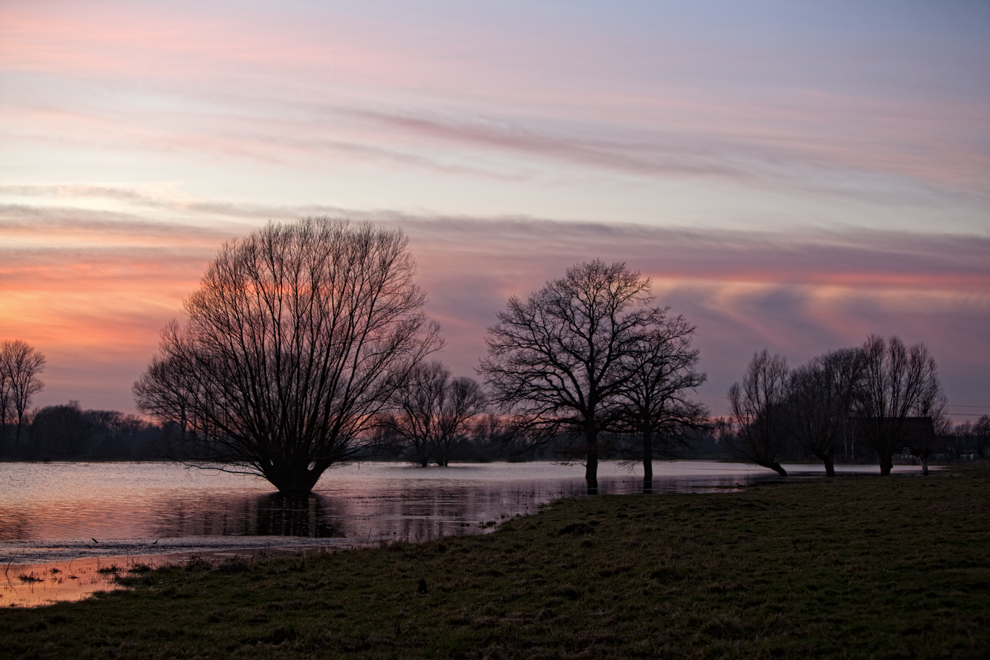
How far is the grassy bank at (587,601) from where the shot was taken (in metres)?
8.62

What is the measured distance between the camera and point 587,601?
35.1 feet

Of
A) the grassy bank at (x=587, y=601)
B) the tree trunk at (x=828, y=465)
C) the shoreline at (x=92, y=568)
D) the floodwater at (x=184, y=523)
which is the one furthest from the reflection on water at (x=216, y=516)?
the tree trunk at (x=828, y=465)

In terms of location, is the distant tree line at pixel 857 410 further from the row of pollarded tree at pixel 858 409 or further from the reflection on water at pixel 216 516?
the reflection on water at pixel 216 516

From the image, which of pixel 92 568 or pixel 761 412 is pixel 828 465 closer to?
pixel 761 412

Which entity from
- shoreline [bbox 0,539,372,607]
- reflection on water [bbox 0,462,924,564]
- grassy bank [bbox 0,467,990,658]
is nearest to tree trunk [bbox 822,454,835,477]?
reflection on water [bbox 0,462,924,564]

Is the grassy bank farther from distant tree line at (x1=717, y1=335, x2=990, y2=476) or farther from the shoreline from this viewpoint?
distant tree line at (x1=717, y1=335, x2=990, y2=476)

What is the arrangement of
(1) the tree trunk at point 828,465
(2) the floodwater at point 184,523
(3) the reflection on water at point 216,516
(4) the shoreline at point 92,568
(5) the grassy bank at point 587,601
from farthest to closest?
1. (1) the tree trunk at point 828,465
2. (3) the reflection on water at point 216,516
3. (2) the floodwater at point 184,523
4. (4) the shoreline at point 92,568
5. (5) the grassy bank at point 587,601

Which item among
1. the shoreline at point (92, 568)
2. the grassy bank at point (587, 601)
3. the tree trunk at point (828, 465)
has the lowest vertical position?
the tree trunk at point (828, 465)

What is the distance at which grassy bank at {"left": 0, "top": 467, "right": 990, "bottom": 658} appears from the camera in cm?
862

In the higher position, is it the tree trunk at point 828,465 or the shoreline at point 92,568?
the shoreline at point 92,568

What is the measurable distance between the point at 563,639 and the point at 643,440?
3503 centimetres

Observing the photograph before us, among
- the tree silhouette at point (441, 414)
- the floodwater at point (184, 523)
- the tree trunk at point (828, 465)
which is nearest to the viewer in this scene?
the floodwater at point (184, 523)

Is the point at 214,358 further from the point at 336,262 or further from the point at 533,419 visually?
the point at 533,419

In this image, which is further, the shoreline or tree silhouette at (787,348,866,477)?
tree silhouette at (787,348,866,477)
